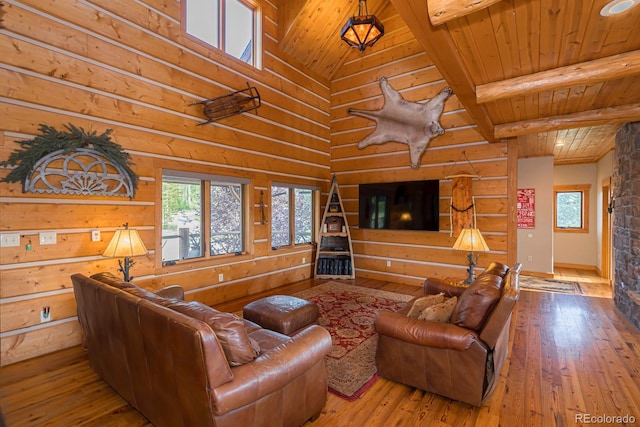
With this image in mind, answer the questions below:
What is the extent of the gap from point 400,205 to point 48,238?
5.06 metres

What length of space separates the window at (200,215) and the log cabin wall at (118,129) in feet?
0.54

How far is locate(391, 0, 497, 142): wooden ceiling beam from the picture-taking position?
6.23 feet

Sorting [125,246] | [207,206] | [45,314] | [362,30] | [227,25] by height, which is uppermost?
[227,25]

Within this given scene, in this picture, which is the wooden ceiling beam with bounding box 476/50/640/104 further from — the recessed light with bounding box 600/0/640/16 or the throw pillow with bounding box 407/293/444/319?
the throw pillow with bounding box 407/293/444/319

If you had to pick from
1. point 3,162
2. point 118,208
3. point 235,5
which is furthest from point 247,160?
point 3,162

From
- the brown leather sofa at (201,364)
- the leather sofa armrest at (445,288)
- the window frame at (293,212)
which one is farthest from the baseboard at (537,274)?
the brown leather sofa at (201,364)

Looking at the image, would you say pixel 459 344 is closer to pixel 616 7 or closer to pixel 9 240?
pixel 616 7

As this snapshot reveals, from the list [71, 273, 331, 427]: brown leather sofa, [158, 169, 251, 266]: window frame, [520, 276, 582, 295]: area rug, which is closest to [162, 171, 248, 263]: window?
[158, 169, 251, 266]: window frame

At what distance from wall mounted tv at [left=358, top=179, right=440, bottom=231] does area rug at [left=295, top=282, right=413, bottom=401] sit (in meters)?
1.32

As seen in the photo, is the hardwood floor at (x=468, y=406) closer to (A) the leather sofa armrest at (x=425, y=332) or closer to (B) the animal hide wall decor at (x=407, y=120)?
(A) the leather sofa armrest at (x=425, y=332)

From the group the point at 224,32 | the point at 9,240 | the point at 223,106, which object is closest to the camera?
the point at 9,240

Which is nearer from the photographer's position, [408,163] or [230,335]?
[230,335]

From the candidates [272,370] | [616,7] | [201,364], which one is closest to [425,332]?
[272,370]

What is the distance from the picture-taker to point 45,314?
10.0ft
